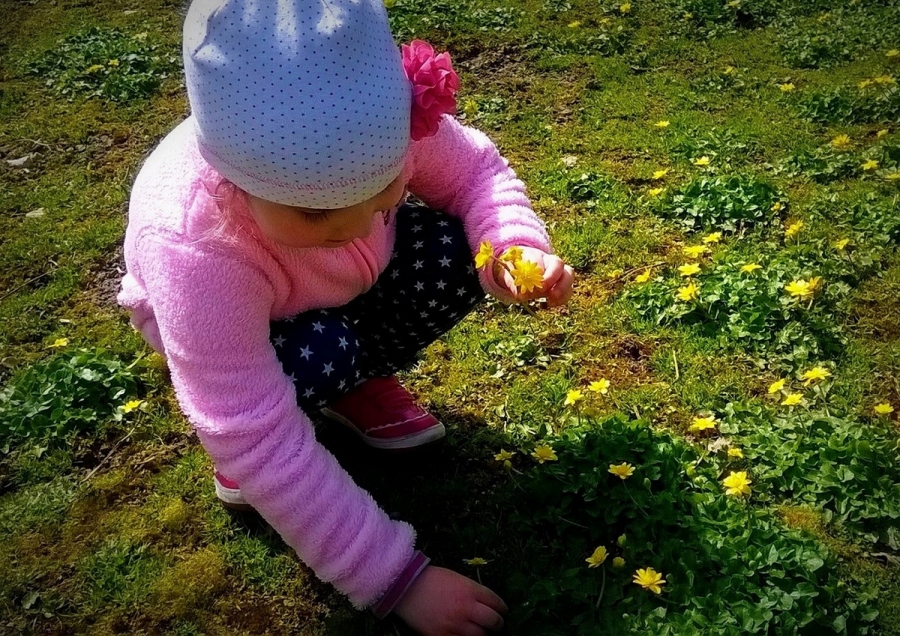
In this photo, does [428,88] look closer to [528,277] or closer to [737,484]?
[528,277]

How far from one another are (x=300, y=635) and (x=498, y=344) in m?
1.10

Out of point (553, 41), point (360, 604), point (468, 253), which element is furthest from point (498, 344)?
point (553, 41)

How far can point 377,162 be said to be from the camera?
1356 millimetres

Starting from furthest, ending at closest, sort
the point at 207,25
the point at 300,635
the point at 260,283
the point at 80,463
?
1. the point at 80,463
2. the point at 300,635
3. the point at 260,283
4. the point at 207,25

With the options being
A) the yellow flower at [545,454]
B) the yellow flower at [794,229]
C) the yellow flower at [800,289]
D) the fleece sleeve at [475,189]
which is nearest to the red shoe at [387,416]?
the yellow flower at [545,454]

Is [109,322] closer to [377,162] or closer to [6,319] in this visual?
[6,319]

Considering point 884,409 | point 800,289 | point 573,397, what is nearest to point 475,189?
point 573,397

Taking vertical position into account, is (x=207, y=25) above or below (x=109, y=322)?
above

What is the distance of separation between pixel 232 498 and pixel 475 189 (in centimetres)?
104

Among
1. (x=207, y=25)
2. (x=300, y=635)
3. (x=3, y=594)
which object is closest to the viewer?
(x=207, y=25)

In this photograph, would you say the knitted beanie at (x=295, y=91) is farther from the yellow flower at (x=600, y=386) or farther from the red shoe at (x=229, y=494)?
the yellow flower at (x=600, y=386)

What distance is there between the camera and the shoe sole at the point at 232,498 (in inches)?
80.8

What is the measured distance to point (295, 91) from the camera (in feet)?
4.12

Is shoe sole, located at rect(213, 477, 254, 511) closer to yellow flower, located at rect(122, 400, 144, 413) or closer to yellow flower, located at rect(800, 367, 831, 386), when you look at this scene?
yellow flower, located at rect(122, 400, 144, 413)
